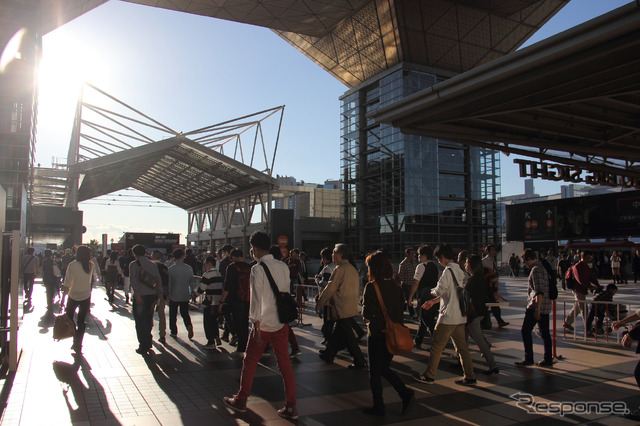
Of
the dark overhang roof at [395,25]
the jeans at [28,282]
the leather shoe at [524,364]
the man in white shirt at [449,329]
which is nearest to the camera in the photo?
the man in white shirt at [449,329]

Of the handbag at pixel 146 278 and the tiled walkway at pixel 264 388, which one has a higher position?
the handbag at pixel 146 278

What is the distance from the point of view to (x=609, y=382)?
6492mm

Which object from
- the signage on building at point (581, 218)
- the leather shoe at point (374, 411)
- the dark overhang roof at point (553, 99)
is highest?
the dark overhang roof at point (553, 99)

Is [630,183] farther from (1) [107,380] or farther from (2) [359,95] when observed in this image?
(2) [359,95]

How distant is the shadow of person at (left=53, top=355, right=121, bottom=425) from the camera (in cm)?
507

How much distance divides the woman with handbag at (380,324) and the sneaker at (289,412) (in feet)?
2.50

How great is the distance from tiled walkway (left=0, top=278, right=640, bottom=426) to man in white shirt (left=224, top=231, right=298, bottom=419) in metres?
0.20

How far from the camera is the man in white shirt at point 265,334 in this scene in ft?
16.5

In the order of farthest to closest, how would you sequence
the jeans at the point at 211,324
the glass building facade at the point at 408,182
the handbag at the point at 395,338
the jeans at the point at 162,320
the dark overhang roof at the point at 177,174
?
the glass building facade at the point at 408,182 → the dark overhang roof at the point at 177,174 → the jeans at the point at 162,320 → the jeans at the point at 211,324 → the handbag at the point at 395,338

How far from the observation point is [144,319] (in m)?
8.19

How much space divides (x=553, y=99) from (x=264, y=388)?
759cm

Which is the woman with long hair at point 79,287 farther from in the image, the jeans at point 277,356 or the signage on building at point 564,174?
the signage on building at point 564,174

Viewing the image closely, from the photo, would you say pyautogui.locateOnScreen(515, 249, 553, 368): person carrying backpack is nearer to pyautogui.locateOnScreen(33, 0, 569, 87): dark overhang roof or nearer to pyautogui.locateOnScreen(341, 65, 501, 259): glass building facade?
pyautogui.locateOnScreen(33, 0, 569, 87): dark overhang roof

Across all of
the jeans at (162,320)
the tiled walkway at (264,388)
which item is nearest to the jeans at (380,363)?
the tiled walkway at (264,388)
